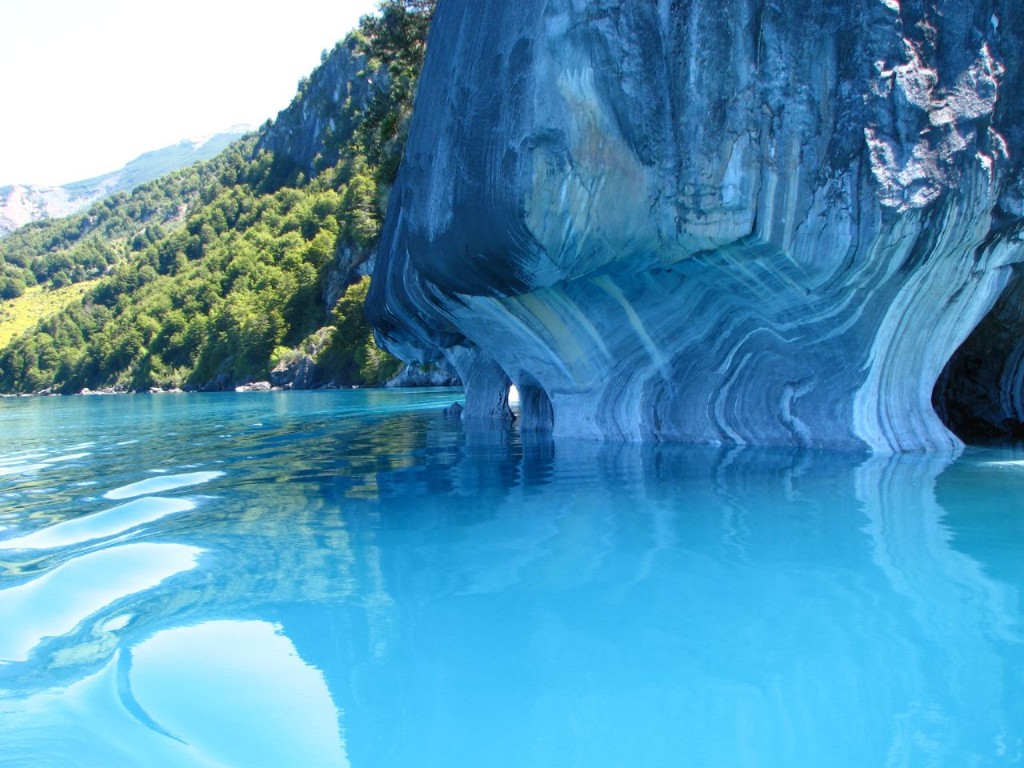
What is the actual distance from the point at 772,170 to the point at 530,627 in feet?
22.9

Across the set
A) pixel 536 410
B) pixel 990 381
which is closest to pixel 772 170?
pixel 990 381

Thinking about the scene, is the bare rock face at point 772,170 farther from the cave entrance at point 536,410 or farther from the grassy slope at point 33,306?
the grassy slope at point 33,306

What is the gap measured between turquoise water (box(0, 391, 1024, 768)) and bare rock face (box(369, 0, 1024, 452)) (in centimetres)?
236

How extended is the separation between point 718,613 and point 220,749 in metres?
2.39

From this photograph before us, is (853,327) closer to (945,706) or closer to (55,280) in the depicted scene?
(945,706)

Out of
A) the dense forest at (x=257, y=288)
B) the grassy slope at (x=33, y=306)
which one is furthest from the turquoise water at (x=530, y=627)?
the grassy slope at (x=33, y=306)

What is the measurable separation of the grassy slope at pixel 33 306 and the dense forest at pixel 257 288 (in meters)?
7.72

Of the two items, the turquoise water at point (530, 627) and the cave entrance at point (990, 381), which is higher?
the cave entrance at point (990, 381)

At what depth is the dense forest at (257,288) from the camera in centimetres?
7072

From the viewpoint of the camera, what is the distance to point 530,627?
400 centimetres

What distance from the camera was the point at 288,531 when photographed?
21.5 ft

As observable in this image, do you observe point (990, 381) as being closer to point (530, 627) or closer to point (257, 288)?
point (530, 627)

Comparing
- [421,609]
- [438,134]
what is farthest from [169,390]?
[421,609]

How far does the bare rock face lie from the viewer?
865cm
